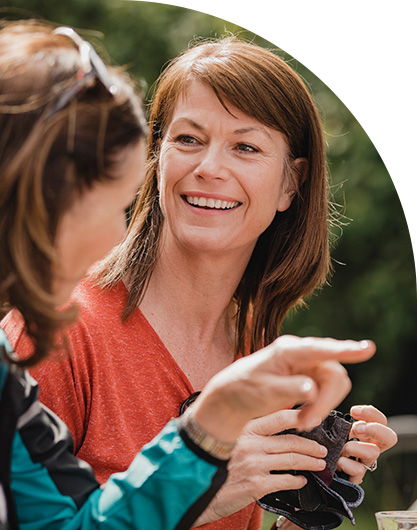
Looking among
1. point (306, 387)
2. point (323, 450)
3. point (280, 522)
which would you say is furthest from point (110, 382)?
point (306, 387)

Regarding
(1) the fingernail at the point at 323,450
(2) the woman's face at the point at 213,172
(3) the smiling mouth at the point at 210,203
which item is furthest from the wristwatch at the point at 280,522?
(3) the smiling mouth at the point at 210,203

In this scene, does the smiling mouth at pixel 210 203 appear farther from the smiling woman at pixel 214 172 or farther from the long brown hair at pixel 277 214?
the long brown hair at pixel 277 214

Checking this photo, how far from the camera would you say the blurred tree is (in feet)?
16.1

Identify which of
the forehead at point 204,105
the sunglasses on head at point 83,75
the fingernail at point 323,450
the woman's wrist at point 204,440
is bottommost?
the fingernail at point 323,450

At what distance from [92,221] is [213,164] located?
92 centimetres

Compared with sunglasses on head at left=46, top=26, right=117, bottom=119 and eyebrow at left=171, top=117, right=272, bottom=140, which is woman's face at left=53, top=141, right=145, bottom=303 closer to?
sunglasses on head at left=46, top=26, right=117, bottom=119

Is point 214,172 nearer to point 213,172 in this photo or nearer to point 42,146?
point 213,172

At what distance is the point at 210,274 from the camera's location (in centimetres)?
214

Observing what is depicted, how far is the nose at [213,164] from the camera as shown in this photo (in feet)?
6.56

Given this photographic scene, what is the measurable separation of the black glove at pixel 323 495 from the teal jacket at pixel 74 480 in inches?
A: 24.1

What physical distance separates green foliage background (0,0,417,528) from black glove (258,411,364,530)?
3.07 meters

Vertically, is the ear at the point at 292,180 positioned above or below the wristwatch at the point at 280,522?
above

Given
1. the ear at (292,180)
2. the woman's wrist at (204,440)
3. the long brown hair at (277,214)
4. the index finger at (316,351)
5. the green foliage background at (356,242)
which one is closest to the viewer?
the index finger at (316,351)

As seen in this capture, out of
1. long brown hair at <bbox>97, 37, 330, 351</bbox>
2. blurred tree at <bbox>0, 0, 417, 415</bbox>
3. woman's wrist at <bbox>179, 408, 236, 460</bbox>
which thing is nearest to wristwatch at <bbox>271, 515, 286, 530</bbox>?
long brown hair at <bbox>97, 37, 330, 351</bbox>
